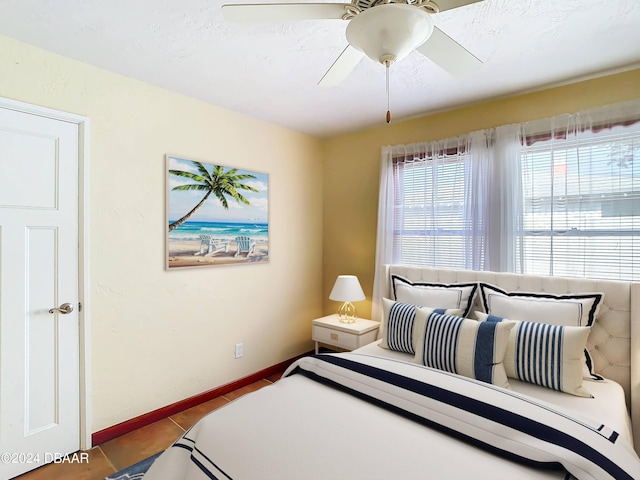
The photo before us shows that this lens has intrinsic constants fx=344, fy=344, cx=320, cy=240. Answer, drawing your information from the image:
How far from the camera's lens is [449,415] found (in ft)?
4.59

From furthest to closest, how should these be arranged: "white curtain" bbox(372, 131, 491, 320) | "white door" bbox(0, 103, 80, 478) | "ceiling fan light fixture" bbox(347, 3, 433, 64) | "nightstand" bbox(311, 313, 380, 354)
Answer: "nightstand" bbox(311, 313, 380, 354), "white curtain" bbox(372, 131, 491, 320), "white door" bbox(0, 103, 80, 478), "ceiling fan light fixture" bbox(347, 3, 433, 64)

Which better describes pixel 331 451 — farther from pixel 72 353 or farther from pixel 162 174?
pixel 162 174

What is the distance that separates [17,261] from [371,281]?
8.77ft

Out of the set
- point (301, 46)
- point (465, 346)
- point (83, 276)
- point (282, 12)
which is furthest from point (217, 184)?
point (465, 346)

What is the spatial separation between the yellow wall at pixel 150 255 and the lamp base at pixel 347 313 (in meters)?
0.62

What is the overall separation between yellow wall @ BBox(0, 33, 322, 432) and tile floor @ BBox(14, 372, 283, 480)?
0.43 feet

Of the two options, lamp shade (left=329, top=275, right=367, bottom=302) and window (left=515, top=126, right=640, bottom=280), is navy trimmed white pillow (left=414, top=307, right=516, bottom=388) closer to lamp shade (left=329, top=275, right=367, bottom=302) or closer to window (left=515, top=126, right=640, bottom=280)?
window (left=515, top=126, right=640, bottom=280)

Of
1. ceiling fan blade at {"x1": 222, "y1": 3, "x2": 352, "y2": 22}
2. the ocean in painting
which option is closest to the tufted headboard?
ceiling fan blade at {"x1": 222, "y1": 3, "x2": 352, "y2": 22}

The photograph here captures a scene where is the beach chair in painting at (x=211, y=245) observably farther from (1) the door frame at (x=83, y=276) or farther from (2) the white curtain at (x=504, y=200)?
(2) the white curtain at (x=504, y=200)

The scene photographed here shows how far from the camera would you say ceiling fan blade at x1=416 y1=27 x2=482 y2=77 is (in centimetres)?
137

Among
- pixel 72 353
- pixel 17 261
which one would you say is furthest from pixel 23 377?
pixel 17 261

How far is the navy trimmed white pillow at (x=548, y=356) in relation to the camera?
176cm

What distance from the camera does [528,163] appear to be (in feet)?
8.25

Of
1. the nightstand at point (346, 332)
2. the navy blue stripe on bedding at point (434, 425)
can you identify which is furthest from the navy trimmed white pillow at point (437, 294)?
the navy blue stripe on bedding at point (434, 425)
